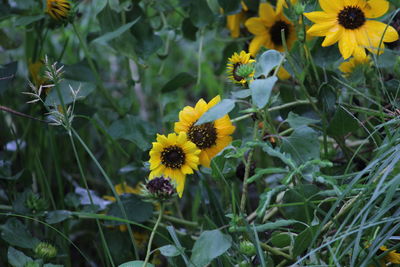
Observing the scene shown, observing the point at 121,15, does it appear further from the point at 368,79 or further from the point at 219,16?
the point at 368,79

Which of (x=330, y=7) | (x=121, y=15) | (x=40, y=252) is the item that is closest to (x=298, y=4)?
(x=330, y=7)

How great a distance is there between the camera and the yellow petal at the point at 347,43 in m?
0.95

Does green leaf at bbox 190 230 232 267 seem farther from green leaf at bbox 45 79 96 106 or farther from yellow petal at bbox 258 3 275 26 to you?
yellow petal at bbox 258 3 275 26

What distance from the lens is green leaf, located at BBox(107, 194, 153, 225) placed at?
1070 millimetres

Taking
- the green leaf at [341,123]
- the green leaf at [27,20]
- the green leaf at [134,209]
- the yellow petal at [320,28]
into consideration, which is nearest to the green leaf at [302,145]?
the green leaf at [341,123]

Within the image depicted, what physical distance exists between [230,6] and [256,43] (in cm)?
10

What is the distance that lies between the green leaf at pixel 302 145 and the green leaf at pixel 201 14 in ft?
1.39

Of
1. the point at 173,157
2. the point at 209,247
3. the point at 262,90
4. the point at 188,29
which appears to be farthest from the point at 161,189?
the point at 188,29

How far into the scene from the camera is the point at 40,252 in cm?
95

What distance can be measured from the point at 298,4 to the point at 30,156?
2.28ft

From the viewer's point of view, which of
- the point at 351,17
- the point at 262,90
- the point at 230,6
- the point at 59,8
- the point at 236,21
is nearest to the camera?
the point at 262,90

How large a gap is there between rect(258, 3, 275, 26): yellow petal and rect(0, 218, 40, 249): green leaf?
2.02ft

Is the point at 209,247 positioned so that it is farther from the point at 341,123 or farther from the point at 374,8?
the point at 374,8

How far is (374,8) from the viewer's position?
99cm
